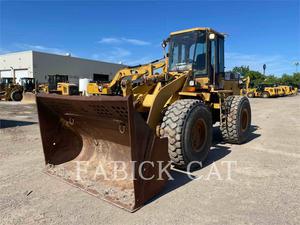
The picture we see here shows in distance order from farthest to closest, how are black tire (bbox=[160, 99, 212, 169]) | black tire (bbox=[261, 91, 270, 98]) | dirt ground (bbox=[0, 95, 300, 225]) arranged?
black tire (bbox=[261, 91, 270, 98]), black tire (bbox=[160, 99, 212, 169]), dirt ground (bbox=[0, 95, 300, 225])

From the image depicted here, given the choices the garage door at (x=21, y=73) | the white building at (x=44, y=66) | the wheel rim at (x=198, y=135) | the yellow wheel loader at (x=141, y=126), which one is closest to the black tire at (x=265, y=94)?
the white building at (x=44, y=66)

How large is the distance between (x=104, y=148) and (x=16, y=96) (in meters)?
22.4

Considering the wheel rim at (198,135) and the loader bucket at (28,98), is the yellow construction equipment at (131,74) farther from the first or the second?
the loader bucket at (28,98)

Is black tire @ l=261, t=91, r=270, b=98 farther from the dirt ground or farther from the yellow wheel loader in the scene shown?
the dirt ground

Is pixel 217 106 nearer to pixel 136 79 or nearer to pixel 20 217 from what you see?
pixel 136 79

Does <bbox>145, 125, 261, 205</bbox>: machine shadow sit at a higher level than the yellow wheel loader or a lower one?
lower

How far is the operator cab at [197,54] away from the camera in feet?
19.6

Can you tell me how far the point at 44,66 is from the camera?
1373 inches

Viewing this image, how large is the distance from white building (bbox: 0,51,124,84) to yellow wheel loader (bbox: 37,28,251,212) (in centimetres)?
2847

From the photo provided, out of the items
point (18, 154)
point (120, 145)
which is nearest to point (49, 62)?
point (18, 154)

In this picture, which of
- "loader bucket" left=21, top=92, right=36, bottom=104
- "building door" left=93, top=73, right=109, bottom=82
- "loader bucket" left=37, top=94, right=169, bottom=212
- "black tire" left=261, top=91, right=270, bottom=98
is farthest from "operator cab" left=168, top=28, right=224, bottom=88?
"building door" left=93, top=73, right=109, bottom=82

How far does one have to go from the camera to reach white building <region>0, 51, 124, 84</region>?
111 feet

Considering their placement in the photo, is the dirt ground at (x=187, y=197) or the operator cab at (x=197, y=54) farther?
the operator cab at (x=197, y=54)

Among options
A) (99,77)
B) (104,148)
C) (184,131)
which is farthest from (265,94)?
(104,148)
